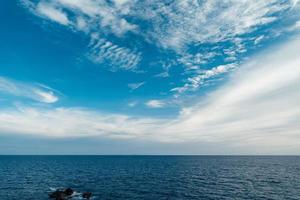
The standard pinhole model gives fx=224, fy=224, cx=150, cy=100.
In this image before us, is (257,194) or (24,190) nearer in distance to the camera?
(257,194)

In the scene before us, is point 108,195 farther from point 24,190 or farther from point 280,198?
point 280,198

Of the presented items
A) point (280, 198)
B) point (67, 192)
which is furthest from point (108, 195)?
point (280, 198)

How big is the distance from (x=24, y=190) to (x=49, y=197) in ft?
46.5

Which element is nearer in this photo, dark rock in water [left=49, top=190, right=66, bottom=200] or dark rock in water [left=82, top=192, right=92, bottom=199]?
dark rock in water [left=49, top=190, right=66, bottom=200]

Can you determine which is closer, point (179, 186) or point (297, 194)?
point (297, 194)

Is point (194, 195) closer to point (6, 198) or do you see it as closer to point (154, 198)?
point (154, 198)

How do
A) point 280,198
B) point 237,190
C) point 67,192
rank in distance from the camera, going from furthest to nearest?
point 237,190 → point 67,192 → point 280,198

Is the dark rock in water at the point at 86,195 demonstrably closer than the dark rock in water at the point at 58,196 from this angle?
No

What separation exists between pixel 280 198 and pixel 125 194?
4068cm

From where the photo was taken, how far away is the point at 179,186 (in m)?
74.9

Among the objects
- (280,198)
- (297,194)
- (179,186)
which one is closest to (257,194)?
(280,198)

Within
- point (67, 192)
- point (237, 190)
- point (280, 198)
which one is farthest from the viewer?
point (237, 190)

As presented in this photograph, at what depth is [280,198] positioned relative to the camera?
57562 millimetres

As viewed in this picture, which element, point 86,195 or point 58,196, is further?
point 86,195
